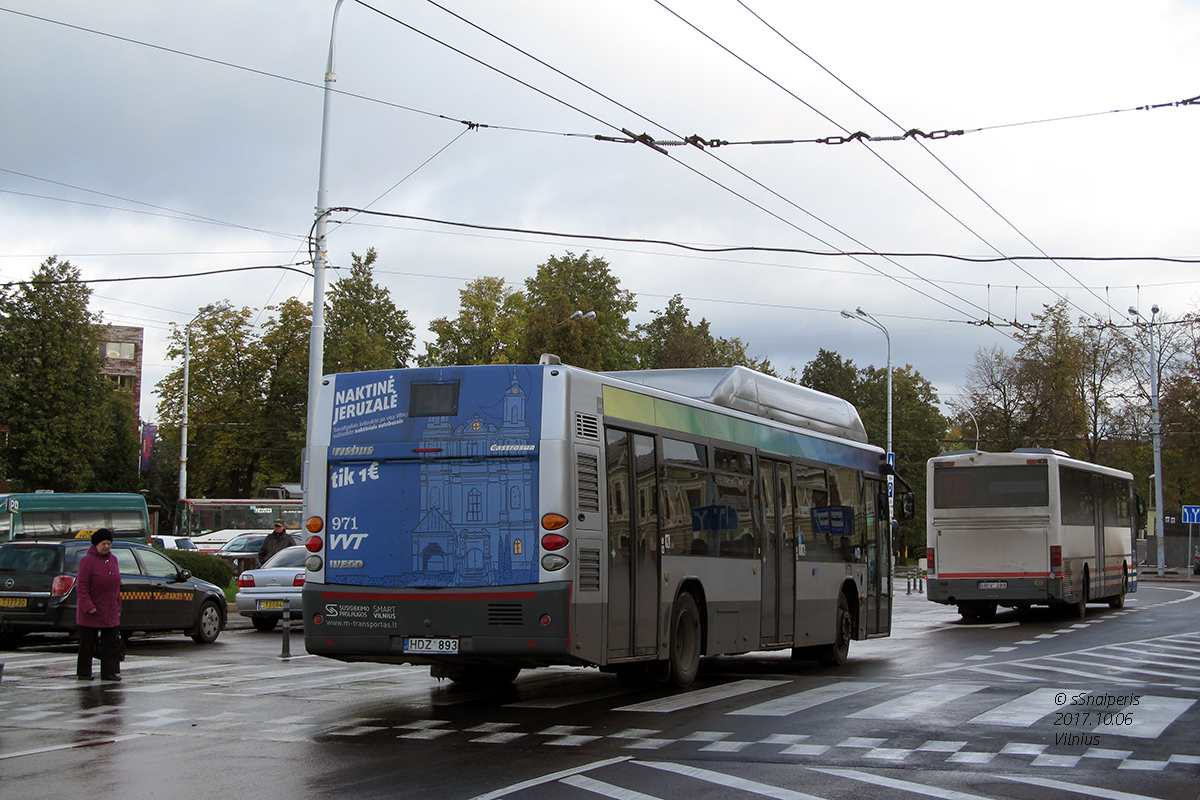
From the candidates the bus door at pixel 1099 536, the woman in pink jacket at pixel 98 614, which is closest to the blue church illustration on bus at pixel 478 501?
the woman in pink jacket at pixel 98 614

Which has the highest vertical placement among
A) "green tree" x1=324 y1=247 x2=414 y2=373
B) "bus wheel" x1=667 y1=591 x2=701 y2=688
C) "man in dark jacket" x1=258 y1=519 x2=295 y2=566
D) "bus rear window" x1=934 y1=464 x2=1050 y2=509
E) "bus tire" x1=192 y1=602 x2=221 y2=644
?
"green tree" x1=324 y1=247 x2=414 y2=373

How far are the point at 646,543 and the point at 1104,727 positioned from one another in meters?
4.15

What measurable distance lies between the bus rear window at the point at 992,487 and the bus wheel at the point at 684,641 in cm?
1432

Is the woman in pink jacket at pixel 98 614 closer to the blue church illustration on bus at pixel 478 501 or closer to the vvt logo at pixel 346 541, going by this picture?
the vvt logo at pixel 346 541

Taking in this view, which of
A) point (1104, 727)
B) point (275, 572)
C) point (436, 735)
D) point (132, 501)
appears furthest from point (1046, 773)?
point (132, 501)

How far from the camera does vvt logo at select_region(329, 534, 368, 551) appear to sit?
10828mm

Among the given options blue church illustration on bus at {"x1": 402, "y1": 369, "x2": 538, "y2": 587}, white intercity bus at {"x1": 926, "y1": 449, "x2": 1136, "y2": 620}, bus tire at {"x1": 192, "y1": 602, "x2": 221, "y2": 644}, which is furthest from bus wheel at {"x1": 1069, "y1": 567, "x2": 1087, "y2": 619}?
blue church illustration on bus at {"x1": 402, "y1": 369, "x2": 538, "y2": 587}

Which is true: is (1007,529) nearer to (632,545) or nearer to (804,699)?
(804,699)

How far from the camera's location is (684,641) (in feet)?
41.0

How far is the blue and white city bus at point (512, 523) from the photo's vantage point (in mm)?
10234

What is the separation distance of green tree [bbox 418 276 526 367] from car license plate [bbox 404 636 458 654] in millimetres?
53282

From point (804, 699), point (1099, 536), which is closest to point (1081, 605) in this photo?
point (1099, 536)

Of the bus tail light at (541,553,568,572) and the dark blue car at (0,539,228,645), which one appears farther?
the dark blue car at (0,539,228,645)

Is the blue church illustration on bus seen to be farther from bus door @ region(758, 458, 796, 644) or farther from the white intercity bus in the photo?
the white intercity bus
